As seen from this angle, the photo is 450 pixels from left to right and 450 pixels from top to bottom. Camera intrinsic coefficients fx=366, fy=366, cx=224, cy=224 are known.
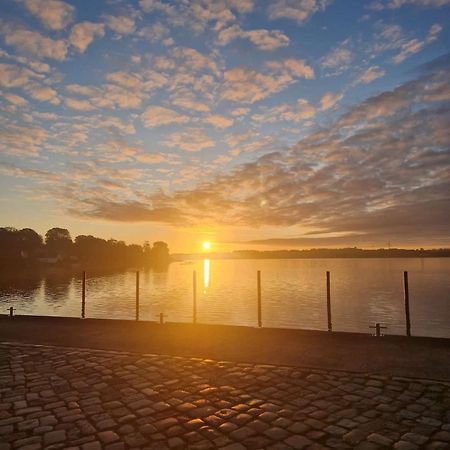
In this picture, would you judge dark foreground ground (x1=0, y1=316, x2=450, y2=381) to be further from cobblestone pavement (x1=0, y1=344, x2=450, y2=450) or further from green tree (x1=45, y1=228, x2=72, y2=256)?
green tree (x1=45, y1=228, x2=72, y2=256)

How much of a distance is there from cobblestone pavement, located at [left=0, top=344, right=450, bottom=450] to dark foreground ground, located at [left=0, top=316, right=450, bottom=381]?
76 centimetres

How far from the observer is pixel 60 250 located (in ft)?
520

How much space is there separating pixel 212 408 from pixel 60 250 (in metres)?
169

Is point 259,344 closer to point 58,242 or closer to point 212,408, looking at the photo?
point 212,408

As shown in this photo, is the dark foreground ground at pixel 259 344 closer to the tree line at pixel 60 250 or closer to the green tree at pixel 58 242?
the tree line at pixel 60 250

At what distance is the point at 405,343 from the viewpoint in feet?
31.9

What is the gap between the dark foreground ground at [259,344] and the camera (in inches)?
313

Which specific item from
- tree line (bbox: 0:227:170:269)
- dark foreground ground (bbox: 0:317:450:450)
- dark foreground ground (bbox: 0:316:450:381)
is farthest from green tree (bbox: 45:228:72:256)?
dark foreground ground (bbox: 0:317:450:450)

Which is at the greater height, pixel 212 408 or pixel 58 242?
pixel 58 242

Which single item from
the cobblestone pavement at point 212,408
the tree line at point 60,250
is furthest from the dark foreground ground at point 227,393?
the tree line at point 60,250

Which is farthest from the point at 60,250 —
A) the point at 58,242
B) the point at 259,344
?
the point at 259,344

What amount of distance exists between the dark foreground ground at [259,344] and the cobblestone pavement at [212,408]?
76cm

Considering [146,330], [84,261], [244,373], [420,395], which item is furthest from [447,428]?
[84,261]

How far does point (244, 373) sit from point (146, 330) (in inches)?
226
